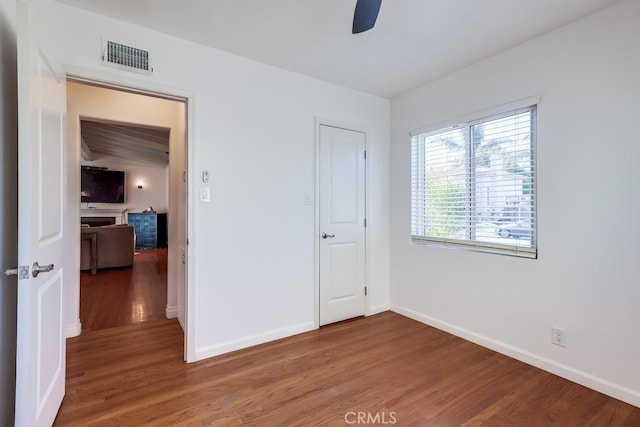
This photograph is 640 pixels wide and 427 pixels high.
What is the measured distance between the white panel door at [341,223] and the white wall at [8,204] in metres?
2.16

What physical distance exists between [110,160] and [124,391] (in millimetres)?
8754

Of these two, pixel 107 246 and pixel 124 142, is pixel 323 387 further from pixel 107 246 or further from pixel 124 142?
pixel 124 142

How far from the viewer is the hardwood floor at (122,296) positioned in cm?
323

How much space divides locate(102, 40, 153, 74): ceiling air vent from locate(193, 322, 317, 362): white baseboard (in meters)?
2.16

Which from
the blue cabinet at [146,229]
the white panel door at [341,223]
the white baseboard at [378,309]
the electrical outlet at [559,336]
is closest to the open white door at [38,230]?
the white panel door at [341,223]

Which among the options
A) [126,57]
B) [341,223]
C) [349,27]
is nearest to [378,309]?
[341,223]

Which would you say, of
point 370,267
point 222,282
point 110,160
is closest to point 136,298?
point 222,282

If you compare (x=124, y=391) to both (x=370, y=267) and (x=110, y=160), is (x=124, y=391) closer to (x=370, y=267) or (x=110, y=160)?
(x=370, y=267)

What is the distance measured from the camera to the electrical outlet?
6.98 ft

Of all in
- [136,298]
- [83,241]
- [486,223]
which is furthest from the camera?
[83,241]

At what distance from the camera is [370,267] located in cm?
339

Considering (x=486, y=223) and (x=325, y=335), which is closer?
(x=486, y=223)

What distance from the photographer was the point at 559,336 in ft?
7.07

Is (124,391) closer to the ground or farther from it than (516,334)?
closer to the ground
